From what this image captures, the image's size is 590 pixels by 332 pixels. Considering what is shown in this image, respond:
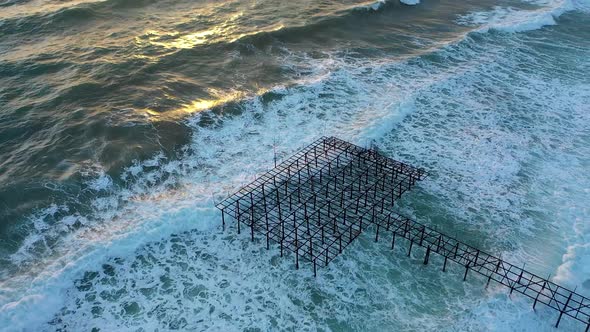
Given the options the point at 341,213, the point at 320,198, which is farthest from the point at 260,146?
the point at 341,213

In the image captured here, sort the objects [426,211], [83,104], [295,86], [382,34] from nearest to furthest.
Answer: [426,211] → [83,104] → [295,86] → [382,34]

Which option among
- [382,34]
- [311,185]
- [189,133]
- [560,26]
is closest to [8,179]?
[189,133]

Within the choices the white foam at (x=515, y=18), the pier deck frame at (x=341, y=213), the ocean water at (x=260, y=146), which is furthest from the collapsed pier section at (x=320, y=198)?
the white foam at (x=515, y=18)

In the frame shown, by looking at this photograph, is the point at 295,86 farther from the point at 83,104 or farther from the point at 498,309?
the point at 498,309

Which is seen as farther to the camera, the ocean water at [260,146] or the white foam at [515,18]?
the white foam at [515,18]

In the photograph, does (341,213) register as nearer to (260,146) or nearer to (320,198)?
(320,198)

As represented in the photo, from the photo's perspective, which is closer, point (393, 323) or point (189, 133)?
point (393, 323)

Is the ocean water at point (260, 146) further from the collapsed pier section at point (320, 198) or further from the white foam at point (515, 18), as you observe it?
the collapsed pier section at point (320, 198)

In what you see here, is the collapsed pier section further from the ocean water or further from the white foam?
the white foam
